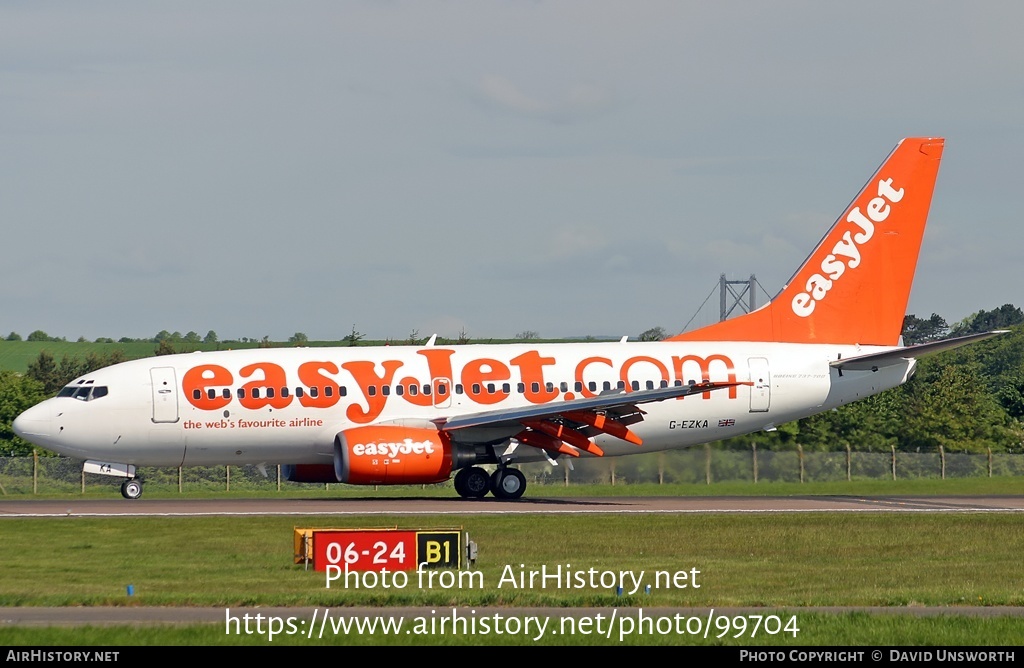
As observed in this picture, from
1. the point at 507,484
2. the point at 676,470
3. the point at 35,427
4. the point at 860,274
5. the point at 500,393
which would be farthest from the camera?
the point at 676,470

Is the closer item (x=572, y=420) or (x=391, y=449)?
(x=391, y=449)

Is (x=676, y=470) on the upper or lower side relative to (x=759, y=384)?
lower

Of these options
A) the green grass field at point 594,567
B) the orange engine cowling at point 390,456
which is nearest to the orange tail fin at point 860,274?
the orange engine cowling at point 390,456

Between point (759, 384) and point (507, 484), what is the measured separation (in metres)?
8.53

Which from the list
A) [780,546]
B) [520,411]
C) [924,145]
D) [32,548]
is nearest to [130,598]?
[32,548]

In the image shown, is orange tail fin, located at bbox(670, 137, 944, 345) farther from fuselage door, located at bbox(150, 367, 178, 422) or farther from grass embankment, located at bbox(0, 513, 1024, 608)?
fuselage door, located at bbox(150, 367, 178, 422)

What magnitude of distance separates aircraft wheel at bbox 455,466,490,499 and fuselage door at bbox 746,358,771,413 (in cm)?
873

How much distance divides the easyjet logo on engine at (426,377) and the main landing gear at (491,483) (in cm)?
208

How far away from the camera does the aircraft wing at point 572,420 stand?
39.7m

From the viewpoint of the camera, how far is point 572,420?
1604 inches

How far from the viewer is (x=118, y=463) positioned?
42.2 meters

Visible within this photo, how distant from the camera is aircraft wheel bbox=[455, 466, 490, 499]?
139 ft

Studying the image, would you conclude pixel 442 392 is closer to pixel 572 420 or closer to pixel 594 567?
pixel 572 420

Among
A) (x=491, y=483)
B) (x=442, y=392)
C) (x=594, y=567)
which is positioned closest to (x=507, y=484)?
(x=491, y=483)
